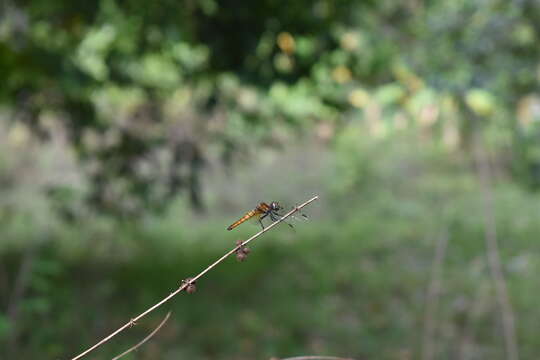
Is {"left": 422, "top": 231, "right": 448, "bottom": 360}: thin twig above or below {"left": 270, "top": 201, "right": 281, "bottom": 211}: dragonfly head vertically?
above

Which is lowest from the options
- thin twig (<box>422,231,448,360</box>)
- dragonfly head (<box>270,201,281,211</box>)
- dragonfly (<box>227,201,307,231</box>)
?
dragonfly (<box>227,201,307,231</box>)

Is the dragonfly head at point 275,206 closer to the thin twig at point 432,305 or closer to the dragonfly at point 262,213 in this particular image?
the dragonfly at point 262,213

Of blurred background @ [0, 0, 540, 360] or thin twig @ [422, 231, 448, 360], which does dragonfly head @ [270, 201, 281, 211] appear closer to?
blurred background @ [0, 0, 540, 360]

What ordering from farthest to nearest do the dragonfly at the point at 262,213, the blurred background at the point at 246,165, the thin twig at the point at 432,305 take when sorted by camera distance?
the blurred background at the point at 246,165
the thin twig at the point at 432,305
the dragonfly at the point at 262,213

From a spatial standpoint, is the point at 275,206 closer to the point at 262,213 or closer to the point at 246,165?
the point at 262,213

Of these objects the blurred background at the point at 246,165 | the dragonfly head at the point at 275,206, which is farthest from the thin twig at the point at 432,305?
the dragonfly head at the point at 275,206

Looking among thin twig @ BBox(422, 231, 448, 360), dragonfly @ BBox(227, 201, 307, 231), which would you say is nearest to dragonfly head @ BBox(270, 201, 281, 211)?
dragonfly @ BBox(227, 201, 307, 231)

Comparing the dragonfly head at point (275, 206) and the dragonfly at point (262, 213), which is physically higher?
the dragonfly head at point (275, 206)

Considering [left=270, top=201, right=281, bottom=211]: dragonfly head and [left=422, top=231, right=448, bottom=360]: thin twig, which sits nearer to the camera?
[left=270, top=201, right=281, bottom=211]: dragonfly head

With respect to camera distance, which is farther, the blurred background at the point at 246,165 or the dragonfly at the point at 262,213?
the blurred background at the point at 246,165
